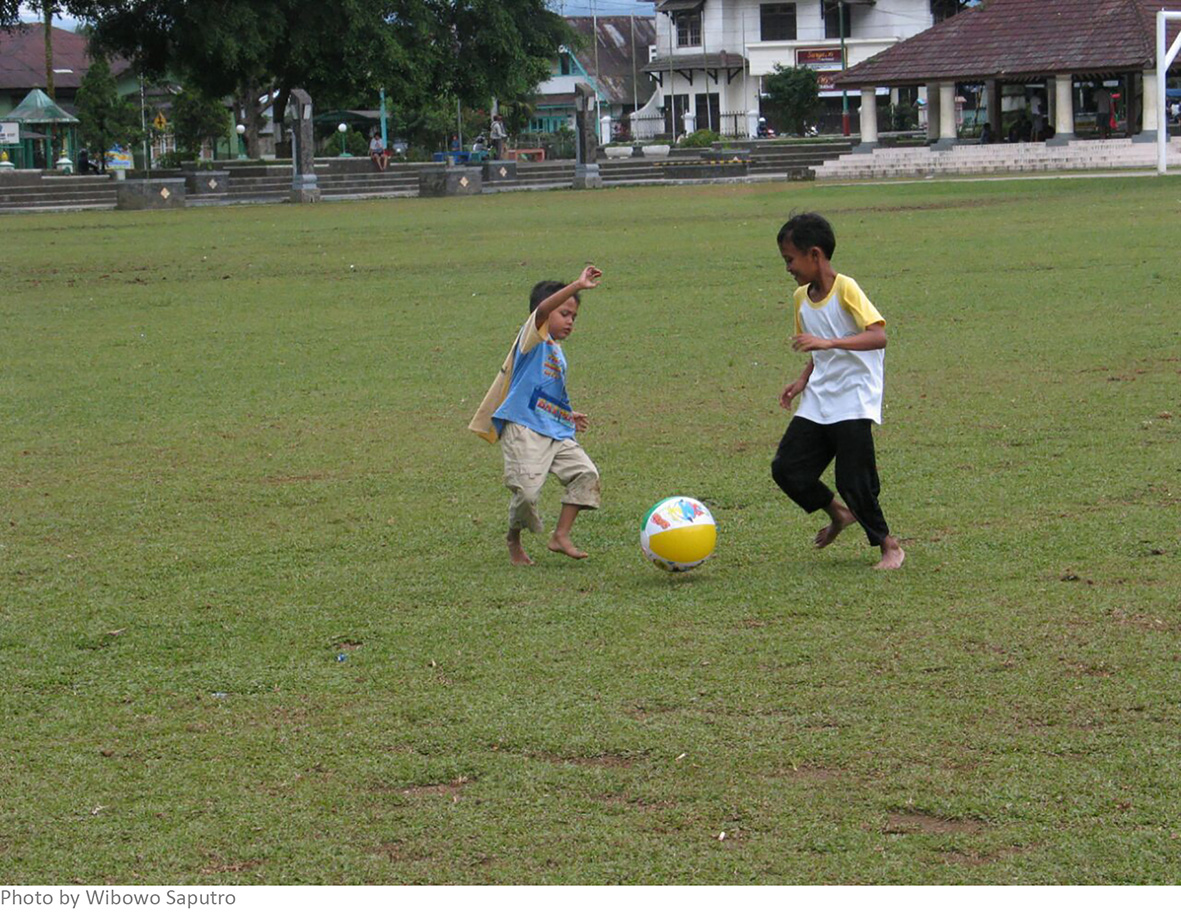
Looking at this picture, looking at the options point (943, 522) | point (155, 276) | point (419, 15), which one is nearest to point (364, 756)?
point (943, 522)

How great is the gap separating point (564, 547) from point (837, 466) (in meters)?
1.14

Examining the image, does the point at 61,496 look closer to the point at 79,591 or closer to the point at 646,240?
the point at 79,591

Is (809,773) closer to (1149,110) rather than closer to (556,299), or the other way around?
(556,299)

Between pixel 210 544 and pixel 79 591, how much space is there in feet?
2.65

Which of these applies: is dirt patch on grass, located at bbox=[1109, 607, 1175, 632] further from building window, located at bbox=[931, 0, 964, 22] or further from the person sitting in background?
building window, located at bbox=[931, 0, 964, 22]

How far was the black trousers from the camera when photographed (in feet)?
19.9

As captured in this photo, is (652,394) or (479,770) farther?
(652,394)

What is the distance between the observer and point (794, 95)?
73000 millimetres

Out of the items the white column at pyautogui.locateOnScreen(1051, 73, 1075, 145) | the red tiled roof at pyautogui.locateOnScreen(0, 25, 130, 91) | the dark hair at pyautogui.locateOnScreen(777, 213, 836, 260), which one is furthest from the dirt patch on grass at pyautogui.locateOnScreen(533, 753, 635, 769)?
the red tiled roof at pyautogui.locateOnScreen(0, 25, 130, 91)

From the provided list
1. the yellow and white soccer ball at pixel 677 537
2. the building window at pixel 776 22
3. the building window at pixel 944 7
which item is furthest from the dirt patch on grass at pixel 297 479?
the building window at pixel 776 22

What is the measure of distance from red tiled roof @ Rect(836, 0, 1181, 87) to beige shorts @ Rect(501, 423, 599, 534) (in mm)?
40967

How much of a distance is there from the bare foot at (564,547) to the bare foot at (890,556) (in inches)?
47.0
